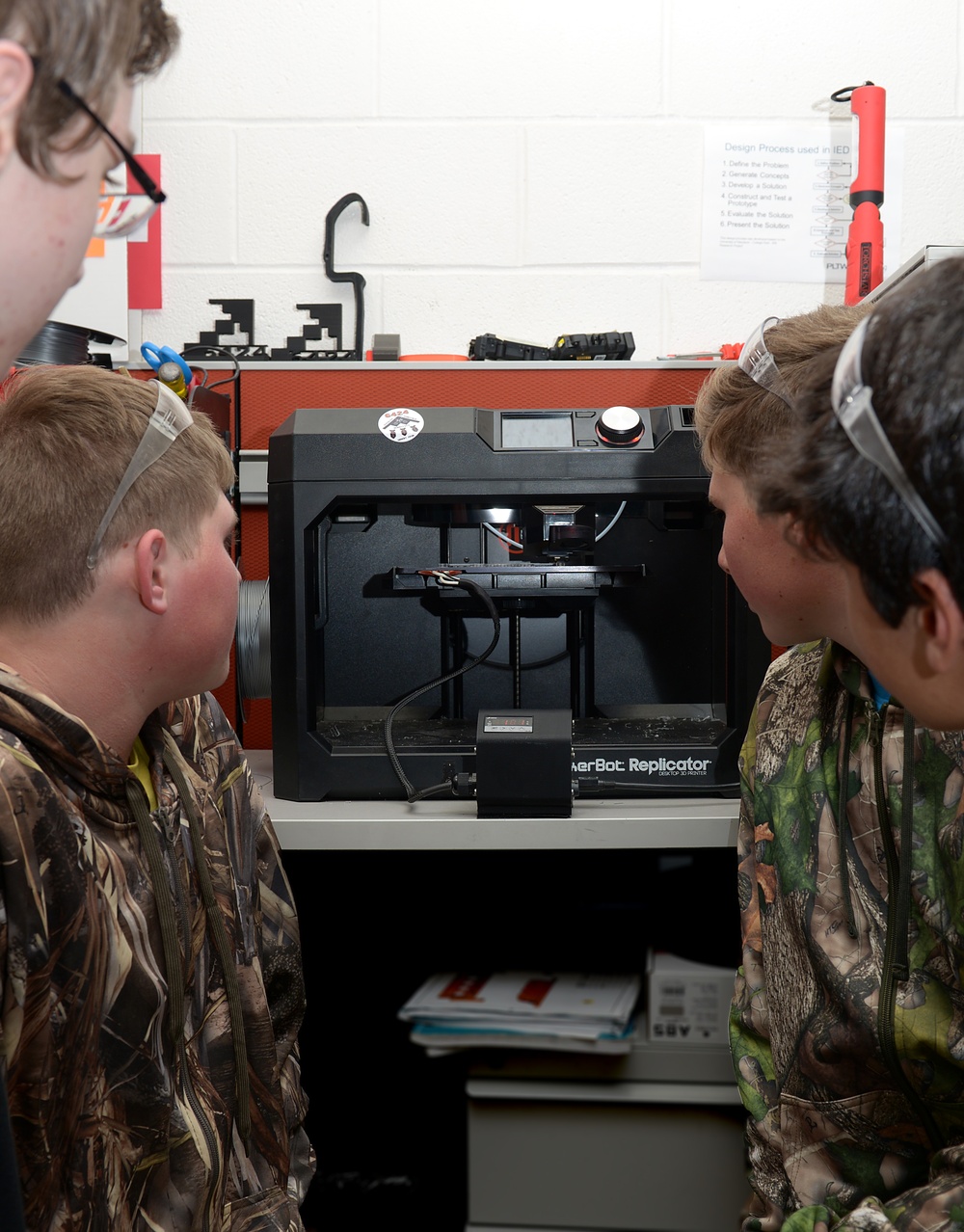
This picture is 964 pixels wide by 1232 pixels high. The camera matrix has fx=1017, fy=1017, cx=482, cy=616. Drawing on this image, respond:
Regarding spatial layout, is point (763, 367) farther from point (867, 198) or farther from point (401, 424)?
point (867, 198)

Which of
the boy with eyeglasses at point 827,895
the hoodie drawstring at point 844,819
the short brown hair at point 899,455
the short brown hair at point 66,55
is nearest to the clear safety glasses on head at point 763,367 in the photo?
the boy with eyeglasses at point 827,895

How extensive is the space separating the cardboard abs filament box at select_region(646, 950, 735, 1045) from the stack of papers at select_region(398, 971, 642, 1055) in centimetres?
3

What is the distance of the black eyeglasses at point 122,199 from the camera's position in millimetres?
469

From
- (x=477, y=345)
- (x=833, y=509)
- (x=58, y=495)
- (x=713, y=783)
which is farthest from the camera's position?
(x=477, y=345)

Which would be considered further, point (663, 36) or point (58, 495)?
point (663, 36)

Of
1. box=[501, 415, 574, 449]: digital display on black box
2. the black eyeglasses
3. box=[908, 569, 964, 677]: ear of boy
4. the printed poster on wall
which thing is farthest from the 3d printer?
the printed poster on wall

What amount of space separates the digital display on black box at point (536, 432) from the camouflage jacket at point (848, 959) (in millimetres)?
361

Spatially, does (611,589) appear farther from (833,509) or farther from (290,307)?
(290,307)

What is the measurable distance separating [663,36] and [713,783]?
1.34 meters

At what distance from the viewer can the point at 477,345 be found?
5.00 feet

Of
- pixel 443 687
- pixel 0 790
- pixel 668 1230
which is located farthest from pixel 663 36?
pixel 668 1230

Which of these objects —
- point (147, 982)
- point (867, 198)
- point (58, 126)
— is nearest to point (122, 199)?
point (58, 126)

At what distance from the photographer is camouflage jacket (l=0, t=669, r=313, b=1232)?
0.67 m

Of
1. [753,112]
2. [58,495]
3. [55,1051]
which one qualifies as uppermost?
[753,112]
